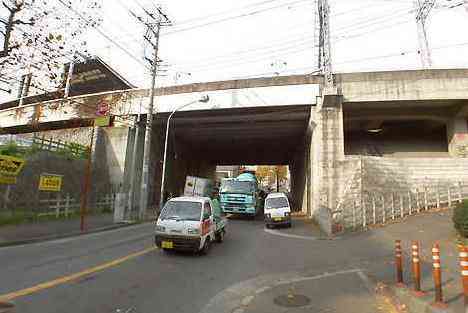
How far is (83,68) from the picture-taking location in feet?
145

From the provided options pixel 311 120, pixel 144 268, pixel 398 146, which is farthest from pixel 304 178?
pixel 144 268

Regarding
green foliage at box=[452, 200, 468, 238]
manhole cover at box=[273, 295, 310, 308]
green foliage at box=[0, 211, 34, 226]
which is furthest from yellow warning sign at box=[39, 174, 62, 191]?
green foliage at box=[452, 200, 468, 238]

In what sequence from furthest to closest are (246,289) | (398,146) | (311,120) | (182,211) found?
1. (398,146)
2. (311,120)
3. (182,211)
4. (246,289)

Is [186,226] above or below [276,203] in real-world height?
below

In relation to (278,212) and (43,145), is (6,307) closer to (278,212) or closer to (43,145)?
(278,212)

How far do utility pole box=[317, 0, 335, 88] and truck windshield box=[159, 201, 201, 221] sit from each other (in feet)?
55.5

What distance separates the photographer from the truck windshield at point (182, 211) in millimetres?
11766

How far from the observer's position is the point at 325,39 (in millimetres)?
24500

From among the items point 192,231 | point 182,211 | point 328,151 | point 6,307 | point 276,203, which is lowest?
point 6,307

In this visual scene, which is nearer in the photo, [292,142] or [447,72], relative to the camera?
[447,72]

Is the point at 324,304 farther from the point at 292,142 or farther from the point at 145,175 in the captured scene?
the point at 292,142

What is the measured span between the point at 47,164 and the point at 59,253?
45.7 feet

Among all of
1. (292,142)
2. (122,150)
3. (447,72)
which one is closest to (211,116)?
(122,150)

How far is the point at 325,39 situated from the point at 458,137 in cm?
1334
